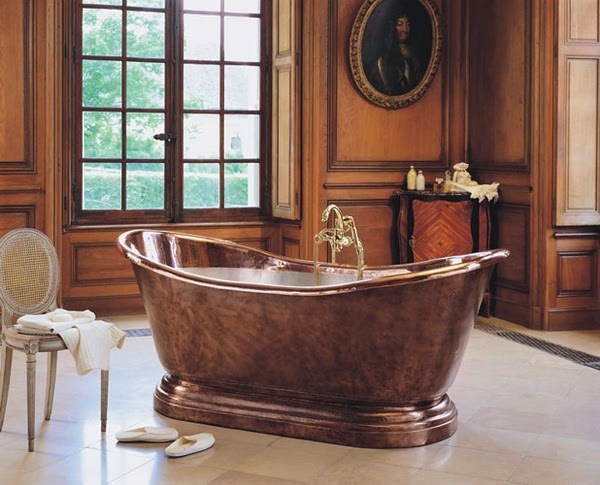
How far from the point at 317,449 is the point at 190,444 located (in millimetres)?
489

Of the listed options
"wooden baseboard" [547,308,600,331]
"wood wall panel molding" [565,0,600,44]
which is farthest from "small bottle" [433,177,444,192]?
"wood wall panel molding" [565,0,600,44]

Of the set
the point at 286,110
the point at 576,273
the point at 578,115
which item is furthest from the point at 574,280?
the point at 286,110

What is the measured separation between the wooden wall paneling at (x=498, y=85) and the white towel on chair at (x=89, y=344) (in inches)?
137

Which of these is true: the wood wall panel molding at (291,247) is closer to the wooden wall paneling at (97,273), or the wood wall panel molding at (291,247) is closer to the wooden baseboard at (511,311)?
the wooden wall paneling at (97,273)

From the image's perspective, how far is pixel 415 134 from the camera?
7.28 metres

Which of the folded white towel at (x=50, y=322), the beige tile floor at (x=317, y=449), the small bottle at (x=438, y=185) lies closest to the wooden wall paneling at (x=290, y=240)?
the small bottle at (x=438, y=185)

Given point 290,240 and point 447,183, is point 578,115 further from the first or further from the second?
point 290,240

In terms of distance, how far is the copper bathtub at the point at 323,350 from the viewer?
12.7 feet

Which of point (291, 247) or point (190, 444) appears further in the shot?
point (291, 247)

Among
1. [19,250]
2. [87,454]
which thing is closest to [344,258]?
[19,250]

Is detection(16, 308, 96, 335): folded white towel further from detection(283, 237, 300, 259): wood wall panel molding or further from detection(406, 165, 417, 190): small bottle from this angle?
detection(406, 165, 417, 190): small bottle

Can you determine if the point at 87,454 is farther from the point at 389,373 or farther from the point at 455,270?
the point at 455,270

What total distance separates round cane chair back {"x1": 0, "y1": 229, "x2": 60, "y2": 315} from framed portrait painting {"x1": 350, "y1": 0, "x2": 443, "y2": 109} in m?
3.17

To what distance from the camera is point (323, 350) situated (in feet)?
13.0
